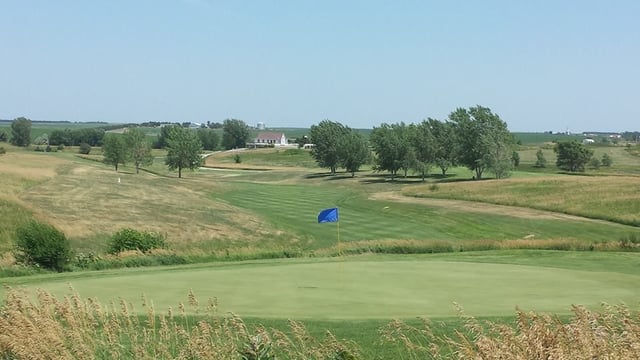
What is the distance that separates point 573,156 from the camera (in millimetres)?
113812

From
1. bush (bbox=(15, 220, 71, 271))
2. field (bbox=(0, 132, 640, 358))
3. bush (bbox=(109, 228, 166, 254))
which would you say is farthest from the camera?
bush (bbox=(109, 228, 166, 254))

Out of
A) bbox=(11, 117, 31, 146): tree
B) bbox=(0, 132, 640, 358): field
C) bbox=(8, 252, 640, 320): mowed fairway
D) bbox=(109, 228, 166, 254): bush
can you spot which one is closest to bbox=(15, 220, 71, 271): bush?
bbox=(0, 132, 640, 358): field

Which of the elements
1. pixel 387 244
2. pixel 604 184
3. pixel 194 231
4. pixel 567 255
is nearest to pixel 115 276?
pixel 387 244

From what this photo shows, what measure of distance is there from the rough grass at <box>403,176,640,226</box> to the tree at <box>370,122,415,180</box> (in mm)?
16264

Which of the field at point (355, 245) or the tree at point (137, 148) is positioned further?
the tree at point (137, 148)

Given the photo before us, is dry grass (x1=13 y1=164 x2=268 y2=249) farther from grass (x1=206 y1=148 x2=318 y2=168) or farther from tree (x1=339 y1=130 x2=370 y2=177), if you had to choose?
grass (x1=206 y1=148 x2=318 y2=168)

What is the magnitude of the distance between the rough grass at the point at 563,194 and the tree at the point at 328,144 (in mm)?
33089

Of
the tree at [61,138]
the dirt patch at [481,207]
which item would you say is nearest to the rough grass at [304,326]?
the dirt patch at [481,207]

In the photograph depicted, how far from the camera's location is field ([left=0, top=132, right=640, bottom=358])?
1455cm

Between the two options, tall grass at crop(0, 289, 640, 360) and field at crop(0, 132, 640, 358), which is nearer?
tall grass at crop(0, 289, 640, 360)

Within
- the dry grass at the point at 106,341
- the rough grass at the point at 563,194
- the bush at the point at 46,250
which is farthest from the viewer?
the rough grass at the point at 563,194

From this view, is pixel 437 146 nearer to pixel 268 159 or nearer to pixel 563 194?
pixel 563 194

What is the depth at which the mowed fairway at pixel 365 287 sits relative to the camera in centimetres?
1393

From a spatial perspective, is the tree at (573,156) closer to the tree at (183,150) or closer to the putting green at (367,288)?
the tree at (183,150)
